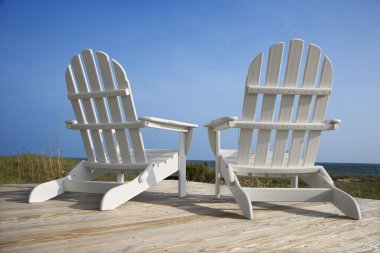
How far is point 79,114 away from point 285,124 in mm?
1974

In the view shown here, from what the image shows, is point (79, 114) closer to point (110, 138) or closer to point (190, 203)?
point (110, 138)

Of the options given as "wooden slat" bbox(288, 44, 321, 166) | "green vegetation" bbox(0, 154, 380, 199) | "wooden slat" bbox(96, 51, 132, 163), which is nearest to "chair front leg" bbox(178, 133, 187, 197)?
"wooden slat" bbox(96, 51, 132, 163)

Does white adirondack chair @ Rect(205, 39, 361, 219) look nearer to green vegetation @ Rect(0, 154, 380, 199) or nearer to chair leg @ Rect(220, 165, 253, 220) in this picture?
chair leg @ Rect(220, 165, 253, 220)

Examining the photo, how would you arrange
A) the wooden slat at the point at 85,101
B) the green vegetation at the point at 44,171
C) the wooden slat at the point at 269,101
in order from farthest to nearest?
the green vegetation at the point at 44,171
the wooden slat at the point at 85,101
the wooden slat at the point at 269,101

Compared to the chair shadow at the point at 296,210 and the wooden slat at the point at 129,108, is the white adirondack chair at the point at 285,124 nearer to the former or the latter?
the chair shadow at the point at 296,210

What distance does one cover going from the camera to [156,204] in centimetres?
294

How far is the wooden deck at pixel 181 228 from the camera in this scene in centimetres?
168

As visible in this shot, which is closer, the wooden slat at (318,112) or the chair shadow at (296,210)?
the chair shadow at (296,210)

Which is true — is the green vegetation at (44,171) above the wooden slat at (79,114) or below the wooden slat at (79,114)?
below

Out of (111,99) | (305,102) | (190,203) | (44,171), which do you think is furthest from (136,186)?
(44,171)

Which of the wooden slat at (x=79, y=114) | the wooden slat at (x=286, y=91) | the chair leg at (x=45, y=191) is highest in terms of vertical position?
the wooden slat at (x=286, y=91)

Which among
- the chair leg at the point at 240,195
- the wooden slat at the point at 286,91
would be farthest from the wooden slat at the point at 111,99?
the wooden slat at the point at 286,91

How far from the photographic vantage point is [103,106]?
307 centimetres

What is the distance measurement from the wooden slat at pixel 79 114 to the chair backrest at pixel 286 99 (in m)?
1.53
